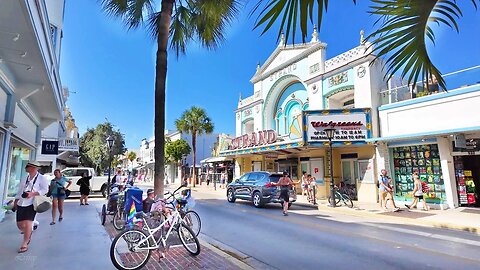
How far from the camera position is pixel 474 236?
888 centimetres

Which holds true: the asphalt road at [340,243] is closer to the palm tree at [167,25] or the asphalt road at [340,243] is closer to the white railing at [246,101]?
the palm tree at [167,25]

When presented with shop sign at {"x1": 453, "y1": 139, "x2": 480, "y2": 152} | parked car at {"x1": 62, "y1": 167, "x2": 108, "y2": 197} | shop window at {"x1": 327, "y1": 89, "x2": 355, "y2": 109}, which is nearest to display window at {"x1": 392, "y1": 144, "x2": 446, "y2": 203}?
shop sign at {"x1": 453, "y1": 139, "x2": 480, "y2": 152}

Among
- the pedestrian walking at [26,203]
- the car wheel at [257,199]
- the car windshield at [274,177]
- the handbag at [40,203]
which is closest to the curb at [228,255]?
the handbag at [40,203]

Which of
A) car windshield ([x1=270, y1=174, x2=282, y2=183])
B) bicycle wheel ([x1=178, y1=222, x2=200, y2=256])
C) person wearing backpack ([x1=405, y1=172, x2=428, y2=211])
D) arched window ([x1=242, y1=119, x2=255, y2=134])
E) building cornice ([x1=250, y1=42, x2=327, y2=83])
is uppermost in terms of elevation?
building cornice ([x1=250, y1=42, x2=327, y2=83])

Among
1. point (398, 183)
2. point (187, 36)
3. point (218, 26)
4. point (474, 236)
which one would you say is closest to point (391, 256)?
point (474, 236)

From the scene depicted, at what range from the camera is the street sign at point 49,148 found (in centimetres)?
1582

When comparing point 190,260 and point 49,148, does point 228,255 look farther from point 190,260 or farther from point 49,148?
point 49,148

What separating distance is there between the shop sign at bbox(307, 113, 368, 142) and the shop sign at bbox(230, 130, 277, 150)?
392 cm

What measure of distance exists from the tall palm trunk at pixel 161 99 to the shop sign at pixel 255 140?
45.5 ft

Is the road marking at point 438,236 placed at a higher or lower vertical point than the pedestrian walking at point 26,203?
lower

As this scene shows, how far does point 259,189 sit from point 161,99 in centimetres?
886

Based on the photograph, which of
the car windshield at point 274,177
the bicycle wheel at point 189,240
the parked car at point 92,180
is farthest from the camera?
the parked car at point 92,180

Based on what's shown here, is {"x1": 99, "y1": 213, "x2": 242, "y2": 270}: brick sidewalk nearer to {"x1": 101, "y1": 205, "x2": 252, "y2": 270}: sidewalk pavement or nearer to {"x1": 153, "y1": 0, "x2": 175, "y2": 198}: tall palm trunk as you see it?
{"x1": 101, "y1": 205, "x2": 252, "y2": 270}: sidewalk pavement

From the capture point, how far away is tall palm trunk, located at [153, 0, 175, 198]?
7531mm
